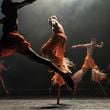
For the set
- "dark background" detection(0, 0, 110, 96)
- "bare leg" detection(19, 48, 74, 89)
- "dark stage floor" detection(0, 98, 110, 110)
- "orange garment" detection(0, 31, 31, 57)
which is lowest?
"dark stage floor" detection(0, 98, 110, 110)

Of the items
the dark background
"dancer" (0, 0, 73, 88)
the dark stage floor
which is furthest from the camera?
the dark background

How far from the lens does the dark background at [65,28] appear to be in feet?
38.6

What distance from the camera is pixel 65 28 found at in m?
12.0

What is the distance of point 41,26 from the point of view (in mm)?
12016

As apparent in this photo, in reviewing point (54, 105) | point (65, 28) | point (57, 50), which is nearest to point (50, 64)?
point (57, 50)

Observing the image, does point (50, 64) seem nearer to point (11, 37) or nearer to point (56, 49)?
point (11, 37)

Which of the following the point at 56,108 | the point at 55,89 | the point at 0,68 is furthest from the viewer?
the point at 55,89

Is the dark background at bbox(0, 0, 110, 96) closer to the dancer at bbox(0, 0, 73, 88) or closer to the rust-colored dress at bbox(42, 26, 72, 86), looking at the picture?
the rust-colored dress at bbox(42, 26, 72, 86)

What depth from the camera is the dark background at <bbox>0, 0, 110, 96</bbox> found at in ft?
38.6

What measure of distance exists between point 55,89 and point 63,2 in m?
2.28

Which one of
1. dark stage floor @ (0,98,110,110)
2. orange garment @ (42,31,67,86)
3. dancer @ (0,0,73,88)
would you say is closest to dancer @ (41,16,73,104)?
orange garment @ (42,31,67,86)

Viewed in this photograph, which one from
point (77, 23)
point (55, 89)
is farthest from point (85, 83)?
point (77, 23)

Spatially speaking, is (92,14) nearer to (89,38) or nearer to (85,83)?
(89,38)

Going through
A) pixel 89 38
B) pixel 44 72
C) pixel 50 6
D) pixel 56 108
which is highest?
pixel 50 6
